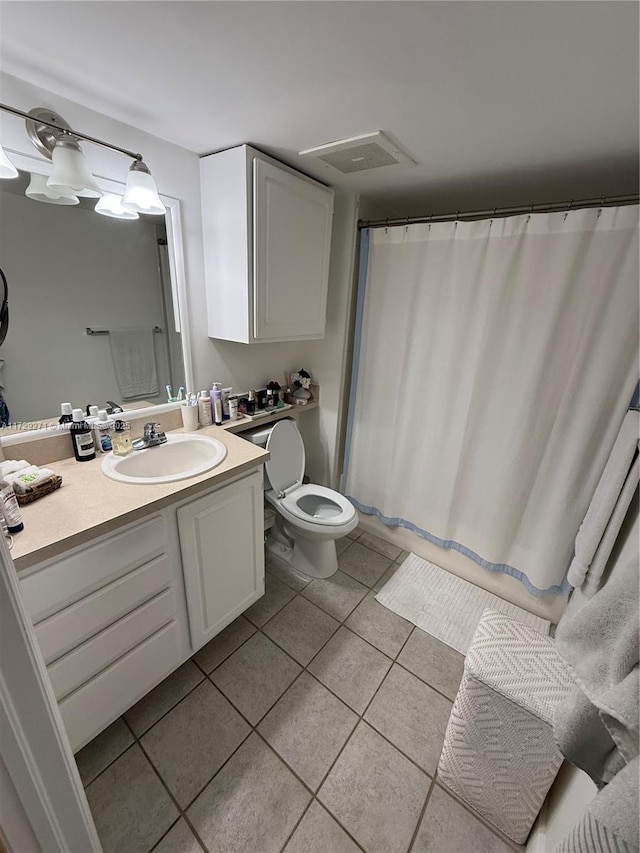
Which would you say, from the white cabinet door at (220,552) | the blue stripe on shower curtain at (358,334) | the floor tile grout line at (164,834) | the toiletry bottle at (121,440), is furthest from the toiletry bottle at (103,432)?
the blue stripe on shower curtain at (358,334)

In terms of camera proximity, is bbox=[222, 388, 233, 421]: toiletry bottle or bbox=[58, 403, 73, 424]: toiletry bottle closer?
bbox=[58, 403, 73, 424]: toiletry bottle

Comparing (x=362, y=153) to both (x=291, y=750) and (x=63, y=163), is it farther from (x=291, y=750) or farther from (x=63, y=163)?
(x=291, y=750)

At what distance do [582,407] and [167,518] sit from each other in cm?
171

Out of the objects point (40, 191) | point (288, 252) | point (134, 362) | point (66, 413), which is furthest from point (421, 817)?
point (40, 191)

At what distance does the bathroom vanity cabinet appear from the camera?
0.93 metres

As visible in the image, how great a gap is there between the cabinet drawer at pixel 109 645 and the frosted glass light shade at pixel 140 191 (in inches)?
54.9

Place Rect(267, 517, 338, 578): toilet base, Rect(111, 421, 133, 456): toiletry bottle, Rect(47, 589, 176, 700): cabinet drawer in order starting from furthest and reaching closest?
Rect(267, 517, 338, 578): toilet base
Rect(111, 421, 133, 456): toiletry bottle
Rect(47, 589, 176, 700): cabinet drawer

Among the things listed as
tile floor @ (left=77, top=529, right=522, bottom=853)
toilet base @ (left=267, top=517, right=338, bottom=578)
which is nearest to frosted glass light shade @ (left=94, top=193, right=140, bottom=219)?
toilet base @ (left=267, top=517, right=338, bottom=578)

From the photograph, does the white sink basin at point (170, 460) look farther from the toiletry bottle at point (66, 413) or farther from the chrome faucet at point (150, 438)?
the toiletry bottle at point (66, 413)

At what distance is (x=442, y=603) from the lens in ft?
5.96

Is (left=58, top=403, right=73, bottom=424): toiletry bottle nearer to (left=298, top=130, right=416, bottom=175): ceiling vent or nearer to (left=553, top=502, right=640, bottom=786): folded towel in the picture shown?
(left=298, top=130, right=416, bottom=175): ceiling vent


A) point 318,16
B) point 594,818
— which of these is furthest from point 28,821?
point 318,16

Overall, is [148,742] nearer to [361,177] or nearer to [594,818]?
[594,818]

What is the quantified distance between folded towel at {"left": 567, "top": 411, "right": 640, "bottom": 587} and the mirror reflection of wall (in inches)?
76.3
